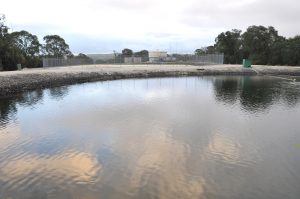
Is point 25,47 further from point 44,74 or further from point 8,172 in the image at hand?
point 8,172

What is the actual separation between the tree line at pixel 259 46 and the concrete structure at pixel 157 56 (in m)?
17.4

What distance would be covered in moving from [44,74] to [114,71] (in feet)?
49.3

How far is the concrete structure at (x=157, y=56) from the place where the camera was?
10457cm

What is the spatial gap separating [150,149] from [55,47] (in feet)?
314

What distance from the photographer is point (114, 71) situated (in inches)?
2616

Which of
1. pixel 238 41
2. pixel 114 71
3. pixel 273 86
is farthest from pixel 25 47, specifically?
pixel 273 86

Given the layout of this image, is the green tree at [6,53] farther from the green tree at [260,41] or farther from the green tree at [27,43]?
the green tree at [260,41]

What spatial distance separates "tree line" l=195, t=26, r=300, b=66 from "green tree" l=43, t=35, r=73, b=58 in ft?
160

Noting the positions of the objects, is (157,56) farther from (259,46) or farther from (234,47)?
(259,46)

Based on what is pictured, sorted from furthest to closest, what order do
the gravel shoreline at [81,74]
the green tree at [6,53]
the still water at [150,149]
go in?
the green tree at [6,53], the gravel shoreline at [81,74], the still water at [150,149]

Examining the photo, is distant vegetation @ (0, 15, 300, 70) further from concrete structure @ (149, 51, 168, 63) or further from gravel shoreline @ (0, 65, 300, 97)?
gravel shoreline @ (0, 65, 300, 97)

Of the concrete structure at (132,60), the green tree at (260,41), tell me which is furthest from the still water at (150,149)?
the concrete structure at (132,60)

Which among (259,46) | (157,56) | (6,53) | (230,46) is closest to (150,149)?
(6,53)

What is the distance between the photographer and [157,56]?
112125 millimetres
